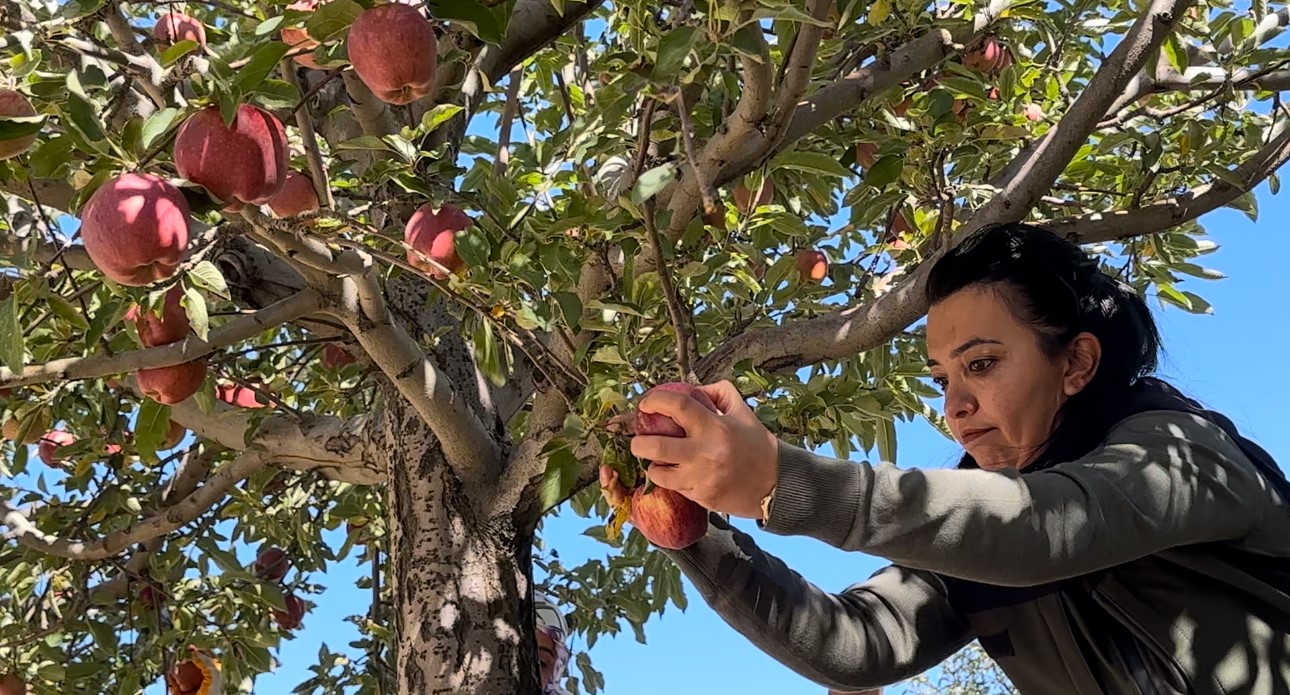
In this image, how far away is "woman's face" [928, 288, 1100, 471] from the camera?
5.25 feet

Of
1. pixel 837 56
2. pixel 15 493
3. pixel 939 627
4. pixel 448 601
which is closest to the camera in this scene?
pixel 939 627

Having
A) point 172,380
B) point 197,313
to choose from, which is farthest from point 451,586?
point 197,313

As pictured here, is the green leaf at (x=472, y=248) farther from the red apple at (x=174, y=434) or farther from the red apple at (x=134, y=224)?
the red apple at (x=174, y=434)

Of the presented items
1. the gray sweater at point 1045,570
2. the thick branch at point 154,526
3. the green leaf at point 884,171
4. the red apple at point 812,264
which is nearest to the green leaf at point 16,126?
the gray sweater at point 1045,570

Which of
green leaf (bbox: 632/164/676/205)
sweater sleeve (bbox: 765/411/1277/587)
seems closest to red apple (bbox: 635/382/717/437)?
sweater sleeve (bbox: 765/411/1277/587)

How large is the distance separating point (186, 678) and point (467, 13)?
240 centimetres

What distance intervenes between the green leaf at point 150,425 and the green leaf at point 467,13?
153 cm

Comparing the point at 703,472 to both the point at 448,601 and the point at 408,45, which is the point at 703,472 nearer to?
the point at 408,45

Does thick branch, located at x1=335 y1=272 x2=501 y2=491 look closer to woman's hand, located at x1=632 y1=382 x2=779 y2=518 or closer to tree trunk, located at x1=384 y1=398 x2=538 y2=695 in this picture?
tree trunk, located at x1=384 y1=398 x2=538 y2=695

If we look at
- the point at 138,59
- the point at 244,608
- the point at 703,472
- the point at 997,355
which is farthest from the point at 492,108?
the point at 703,472

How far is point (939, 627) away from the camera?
5.84 ft

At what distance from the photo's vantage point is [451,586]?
2559 mm

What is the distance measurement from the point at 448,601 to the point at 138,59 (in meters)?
1.33

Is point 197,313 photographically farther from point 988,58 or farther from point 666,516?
point 988,58
